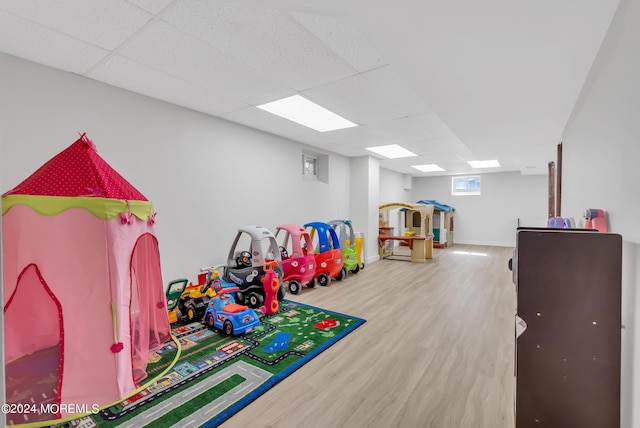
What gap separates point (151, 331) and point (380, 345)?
2.07 meters

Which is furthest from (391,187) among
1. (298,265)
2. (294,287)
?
(294,287)

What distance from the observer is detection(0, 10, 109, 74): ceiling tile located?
1.89 meters

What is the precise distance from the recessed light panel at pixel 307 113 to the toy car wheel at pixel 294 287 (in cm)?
227

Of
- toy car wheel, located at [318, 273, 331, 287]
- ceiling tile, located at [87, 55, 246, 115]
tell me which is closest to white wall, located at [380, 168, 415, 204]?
toy car wheel, located at [318, 273, 331, 287]

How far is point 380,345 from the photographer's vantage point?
8.59 feet

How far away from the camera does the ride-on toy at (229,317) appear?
2705 mm

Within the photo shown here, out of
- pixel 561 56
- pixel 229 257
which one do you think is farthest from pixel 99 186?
pixel 561 56

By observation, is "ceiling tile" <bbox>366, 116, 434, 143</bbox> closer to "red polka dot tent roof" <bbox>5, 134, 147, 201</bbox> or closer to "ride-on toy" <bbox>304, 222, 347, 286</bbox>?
"ride-on toy" <bbox>304, 222, 347, 286</bbox>

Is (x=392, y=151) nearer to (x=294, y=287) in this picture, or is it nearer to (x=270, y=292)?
(x=294, y=287)

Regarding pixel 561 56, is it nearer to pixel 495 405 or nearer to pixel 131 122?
pixel 495 405

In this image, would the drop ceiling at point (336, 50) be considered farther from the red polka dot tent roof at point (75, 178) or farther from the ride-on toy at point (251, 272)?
the ride-on toy at point (251, 272)

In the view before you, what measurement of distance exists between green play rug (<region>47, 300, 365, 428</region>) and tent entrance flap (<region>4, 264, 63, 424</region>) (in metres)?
0.36

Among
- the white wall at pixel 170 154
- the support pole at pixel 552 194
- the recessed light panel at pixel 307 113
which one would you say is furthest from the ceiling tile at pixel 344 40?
the support pole at pixel 552 194

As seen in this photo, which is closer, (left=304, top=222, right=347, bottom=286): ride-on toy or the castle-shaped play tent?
the castle-shaped play tent
